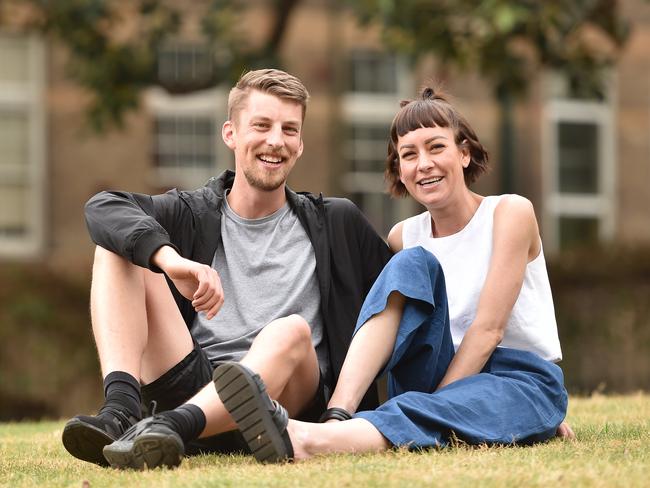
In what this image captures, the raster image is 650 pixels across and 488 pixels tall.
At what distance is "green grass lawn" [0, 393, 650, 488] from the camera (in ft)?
11.6

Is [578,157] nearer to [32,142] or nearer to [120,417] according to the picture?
[32,142]

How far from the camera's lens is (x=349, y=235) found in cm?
491

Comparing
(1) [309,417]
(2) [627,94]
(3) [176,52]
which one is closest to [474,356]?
(1) [309,417]

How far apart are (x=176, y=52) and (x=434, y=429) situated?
1223 cm

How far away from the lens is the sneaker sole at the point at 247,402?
152 inches

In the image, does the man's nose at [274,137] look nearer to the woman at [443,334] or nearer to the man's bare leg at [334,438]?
the woman at [443,334]

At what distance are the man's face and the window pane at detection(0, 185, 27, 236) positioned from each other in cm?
1140

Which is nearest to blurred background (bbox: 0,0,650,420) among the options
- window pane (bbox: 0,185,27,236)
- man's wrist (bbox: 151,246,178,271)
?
window pane (bbox: 0,185,27,236)

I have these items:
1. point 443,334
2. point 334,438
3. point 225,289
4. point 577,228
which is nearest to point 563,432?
point 443,334

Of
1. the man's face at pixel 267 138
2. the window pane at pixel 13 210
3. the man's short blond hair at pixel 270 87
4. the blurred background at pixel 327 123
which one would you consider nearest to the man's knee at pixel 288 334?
the man's face at pixel 267 138

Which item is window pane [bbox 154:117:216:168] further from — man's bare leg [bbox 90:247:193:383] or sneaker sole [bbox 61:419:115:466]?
sneaker sole [bbox 61:419:115:466]

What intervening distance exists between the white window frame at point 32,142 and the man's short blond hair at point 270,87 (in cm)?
1125

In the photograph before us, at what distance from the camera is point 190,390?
4414mm

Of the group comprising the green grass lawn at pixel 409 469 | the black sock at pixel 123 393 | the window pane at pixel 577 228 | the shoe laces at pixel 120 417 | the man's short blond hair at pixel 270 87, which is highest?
the man's short blond hair at pixel 270 87
